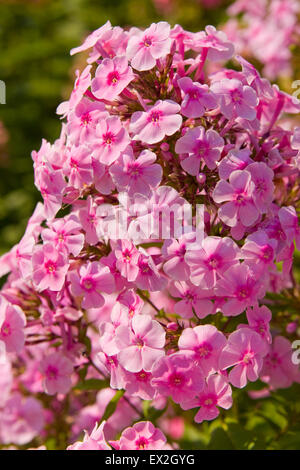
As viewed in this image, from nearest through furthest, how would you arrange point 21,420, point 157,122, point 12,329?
1. point 157,122
2. point 12,329
3. point 21,420

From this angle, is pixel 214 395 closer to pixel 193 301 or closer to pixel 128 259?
pixel 193 301

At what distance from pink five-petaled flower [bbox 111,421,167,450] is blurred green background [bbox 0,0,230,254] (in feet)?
8.13

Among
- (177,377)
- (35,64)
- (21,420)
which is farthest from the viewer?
(35,64)

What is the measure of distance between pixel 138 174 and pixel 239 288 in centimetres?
38

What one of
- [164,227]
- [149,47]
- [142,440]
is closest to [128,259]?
[164,227]

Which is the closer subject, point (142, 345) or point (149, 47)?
point (142, 345)

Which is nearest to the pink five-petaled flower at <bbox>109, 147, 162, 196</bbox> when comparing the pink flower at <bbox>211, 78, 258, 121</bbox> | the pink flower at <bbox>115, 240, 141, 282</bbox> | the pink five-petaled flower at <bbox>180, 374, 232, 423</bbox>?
the pink flower at <bbox>115, 240, 141, 282</bbox>

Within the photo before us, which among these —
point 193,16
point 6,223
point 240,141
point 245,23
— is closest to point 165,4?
point 193,16

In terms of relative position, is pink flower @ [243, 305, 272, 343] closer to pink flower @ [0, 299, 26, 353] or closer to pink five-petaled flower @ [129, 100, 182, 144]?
pink five-petaled flower @ [129, 100, 182, 144]

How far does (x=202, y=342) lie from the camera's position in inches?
63.1

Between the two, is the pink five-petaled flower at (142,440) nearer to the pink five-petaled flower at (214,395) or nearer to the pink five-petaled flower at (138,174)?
the pink five-petaled flower at (214,395)

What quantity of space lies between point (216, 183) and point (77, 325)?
64cm

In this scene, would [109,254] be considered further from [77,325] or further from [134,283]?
[77,325]

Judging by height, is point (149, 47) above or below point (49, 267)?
above
